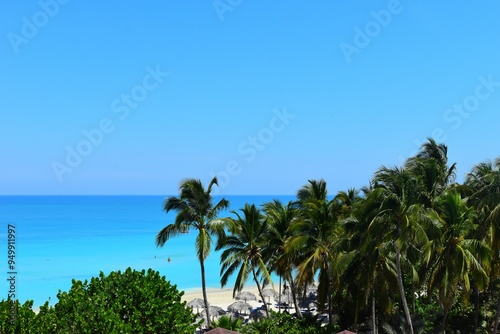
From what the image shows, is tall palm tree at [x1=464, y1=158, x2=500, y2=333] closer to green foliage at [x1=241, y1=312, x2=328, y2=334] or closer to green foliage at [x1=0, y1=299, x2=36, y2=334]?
green foliage at [x1=241, y1=312, x2=328, y2=334]

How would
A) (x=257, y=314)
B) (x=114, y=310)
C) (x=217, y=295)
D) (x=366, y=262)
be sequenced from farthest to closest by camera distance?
(x=217, y=295) < (x=257, y=314) < (x=366, y=262) < (x=114, y=310)

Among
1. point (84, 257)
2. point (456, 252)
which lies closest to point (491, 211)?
point (456, 252)

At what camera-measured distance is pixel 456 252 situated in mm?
20203

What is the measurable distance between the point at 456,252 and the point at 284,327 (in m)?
9.82

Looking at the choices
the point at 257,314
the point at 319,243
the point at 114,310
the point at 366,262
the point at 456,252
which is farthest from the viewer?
the point at 257,314

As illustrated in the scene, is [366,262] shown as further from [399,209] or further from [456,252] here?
[399,209]

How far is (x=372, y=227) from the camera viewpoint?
63.0ft

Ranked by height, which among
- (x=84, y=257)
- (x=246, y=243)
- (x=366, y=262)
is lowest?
(x=366, y=262)

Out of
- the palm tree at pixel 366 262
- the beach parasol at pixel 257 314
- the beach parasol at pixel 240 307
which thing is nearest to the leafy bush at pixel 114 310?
the palm tree at pixel 366 262

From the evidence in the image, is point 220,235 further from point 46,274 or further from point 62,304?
point 46,274

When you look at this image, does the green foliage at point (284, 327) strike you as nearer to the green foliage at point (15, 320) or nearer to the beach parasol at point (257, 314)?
the beach parasol at point (257, 314)

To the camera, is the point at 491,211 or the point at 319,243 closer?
the point at 491,211

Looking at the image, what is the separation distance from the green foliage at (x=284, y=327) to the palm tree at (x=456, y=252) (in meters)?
7.57

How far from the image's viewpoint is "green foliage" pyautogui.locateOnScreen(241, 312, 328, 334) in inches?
1022
